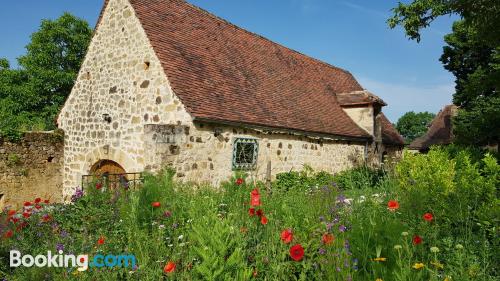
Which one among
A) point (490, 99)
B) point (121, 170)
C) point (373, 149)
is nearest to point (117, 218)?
point (121, 170)

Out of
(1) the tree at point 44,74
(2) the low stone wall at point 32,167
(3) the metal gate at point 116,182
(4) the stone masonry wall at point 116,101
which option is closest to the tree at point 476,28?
(4) the stone masonry wall at point 116,101

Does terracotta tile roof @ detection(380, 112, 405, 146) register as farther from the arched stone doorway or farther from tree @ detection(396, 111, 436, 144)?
tree @ detection(396, 111, 436, 144)

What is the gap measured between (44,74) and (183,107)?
20.0 metres

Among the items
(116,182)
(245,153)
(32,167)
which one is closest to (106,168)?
(32,167)

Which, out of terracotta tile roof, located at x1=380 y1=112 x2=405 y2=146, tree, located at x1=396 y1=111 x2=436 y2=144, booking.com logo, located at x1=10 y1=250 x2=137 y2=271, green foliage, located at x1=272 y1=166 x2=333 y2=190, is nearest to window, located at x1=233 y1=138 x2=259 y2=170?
green foliage, located at x1=272 y1=166 x2=333 y2=190

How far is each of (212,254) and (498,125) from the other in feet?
36.7

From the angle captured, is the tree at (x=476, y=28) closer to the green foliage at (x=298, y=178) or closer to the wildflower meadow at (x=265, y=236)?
the wildflower meadow at (x=265, y=236)

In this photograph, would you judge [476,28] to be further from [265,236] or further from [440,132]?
[440,132]

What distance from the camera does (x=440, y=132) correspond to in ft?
101

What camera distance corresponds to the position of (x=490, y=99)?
17.5 m

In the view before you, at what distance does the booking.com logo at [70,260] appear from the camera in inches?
135

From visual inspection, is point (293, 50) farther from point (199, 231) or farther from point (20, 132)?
point (199, 231)

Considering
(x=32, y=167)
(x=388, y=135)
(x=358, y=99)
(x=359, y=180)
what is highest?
(x=358, y=99)

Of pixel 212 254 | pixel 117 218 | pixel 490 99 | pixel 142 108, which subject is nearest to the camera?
pixel 212 254
